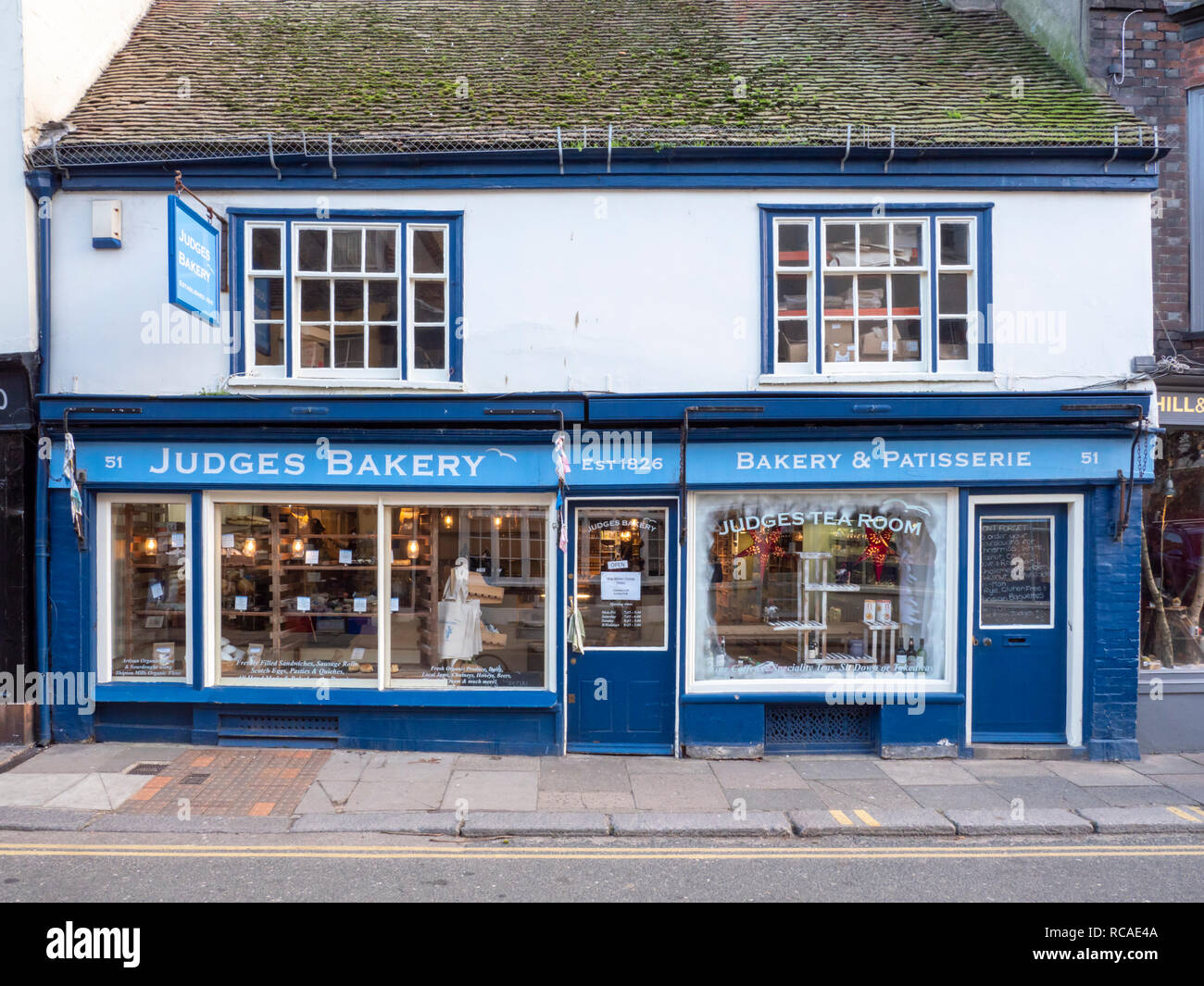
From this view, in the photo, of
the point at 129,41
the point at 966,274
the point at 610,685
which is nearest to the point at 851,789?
the point at 610,685

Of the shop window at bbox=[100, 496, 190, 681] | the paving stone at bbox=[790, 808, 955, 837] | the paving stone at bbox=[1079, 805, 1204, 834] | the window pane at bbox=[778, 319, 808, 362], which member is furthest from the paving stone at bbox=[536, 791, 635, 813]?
the window pane at bbox=[778, 319, 808, 362]

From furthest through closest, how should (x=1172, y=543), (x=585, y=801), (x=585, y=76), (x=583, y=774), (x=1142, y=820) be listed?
(x=585, y=76) → (x=1172, y=543) → (x=583, y=774) → (x=585, y=801) → (x=1142, y=820)

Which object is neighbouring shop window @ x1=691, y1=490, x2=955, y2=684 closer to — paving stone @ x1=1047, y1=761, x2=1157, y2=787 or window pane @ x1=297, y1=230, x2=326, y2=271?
paving stone @ x1=1047, y1=761, x2=1157, y2=787

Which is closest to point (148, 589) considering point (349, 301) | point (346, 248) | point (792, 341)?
point (349, 301)

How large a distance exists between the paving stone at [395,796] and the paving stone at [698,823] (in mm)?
1663

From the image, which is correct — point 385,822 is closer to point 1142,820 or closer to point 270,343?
point 270,343

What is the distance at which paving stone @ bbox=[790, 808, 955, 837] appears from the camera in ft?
21.3

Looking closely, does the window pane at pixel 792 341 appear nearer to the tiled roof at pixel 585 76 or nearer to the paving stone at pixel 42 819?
the tiled roof at pixel 585 76

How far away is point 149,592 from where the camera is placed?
28.5ft

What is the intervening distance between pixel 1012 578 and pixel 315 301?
8194 millimetres

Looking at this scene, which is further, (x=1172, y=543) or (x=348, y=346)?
(x=1172, y=543)

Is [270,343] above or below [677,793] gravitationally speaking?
above

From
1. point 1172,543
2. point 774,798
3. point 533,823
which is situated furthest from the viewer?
point 1172,543

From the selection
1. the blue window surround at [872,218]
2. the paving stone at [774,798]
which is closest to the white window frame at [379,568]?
the paving stone at [774,798]
